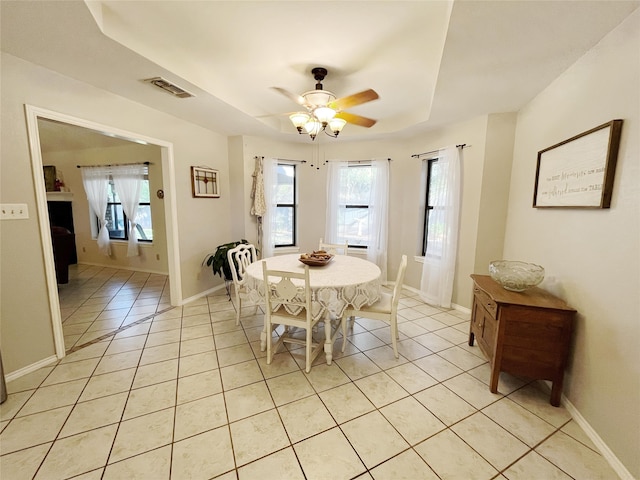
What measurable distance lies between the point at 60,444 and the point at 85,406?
30cm

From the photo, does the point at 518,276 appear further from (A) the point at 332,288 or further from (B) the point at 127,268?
(B) the point at 127,268

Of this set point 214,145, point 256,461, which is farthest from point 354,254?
point 256,461

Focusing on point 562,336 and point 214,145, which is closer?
point 562,336

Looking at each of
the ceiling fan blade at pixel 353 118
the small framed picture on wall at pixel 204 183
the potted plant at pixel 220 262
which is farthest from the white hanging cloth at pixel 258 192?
the ceiling fan blade at pixel 353 118

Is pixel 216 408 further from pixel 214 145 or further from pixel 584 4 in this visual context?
pixel 214 145

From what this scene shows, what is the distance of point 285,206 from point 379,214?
161 cm

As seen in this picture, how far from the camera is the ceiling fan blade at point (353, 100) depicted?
2025 mm

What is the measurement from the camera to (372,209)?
4.26 m

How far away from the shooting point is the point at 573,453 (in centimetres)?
145

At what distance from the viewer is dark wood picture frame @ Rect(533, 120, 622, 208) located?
149cm

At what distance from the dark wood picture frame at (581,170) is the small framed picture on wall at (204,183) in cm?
376

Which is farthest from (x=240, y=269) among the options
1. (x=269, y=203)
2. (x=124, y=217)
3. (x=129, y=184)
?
(x=124, y=217)

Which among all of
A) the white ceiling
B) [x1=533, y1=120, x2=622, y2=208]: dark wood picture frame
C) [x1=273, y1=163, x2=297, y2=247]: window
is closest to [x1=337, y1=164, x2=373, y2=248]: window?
[x1=273, y1=163, x2=297, y2=247]: window

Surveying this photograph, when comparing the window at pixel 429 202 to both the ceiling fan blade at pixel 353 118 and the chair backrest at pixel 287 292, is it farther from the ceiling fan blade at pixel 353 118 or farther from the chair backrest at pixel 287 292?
the chair backrest at pixel 287 292
